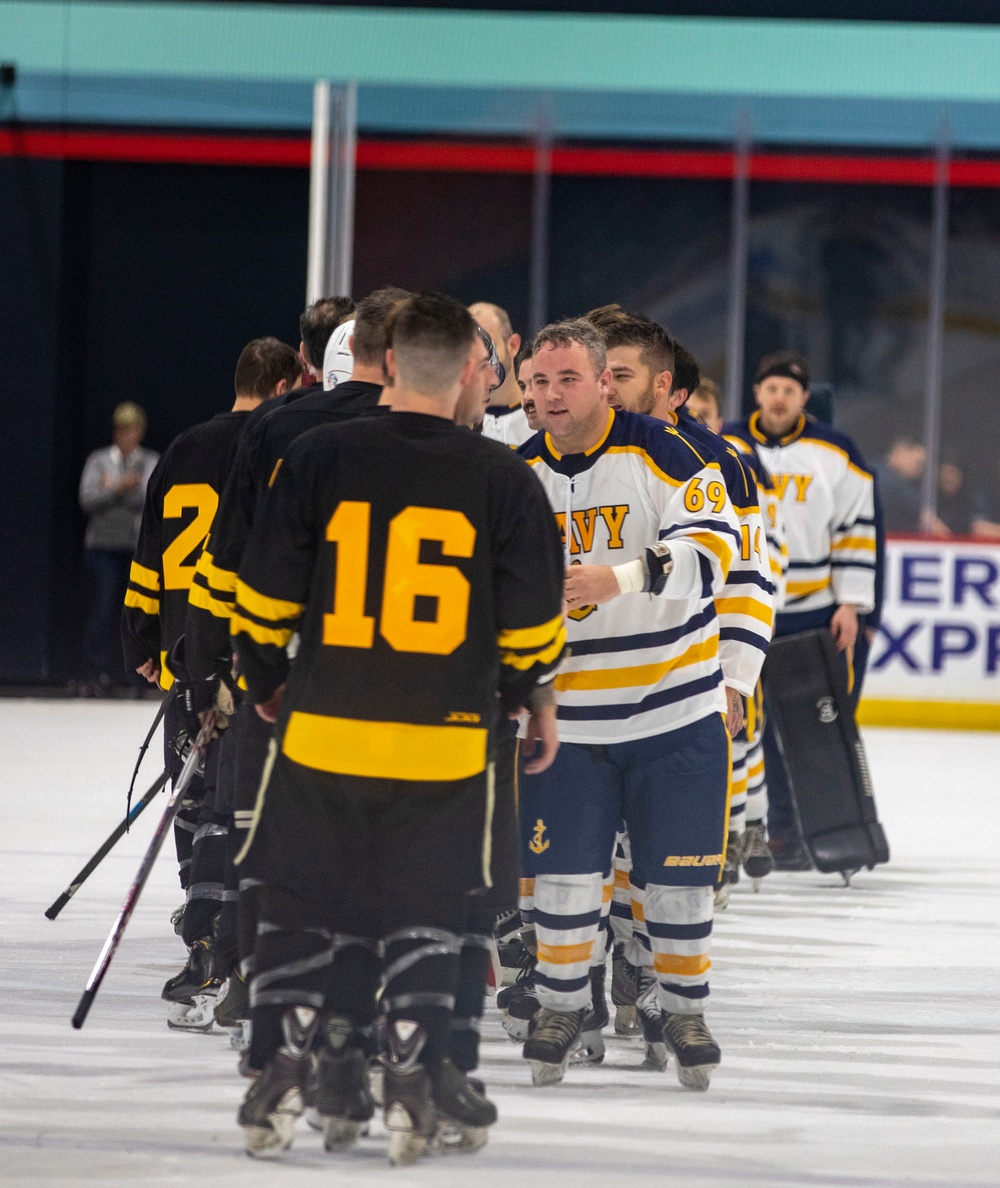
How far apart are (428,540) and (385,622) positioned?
0.43 ft

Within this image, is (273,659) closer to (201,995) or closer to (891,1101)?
(201,995)

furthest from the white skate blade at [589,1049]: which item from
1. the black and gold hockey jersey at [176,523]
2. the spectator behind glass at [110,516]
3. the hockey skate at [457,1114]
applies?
the spectator behind glass at [110,516]

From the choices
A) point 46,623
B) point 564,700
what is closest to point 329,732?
point 564,700

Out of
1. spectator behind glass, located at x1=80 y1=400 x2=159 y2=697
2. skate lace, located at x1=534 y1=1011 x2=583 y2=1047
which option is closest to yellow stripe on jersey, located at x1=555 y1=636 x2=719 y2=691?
skate lace, located at x1=534 y1=1011 x2=583 y2=1047

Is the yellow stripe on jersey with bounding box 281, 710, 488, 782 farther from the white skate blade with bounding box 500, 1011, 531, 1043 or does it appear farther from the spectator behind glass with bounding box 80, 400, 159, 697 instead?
the spectator behind glass with bounding box 80, 400, 159, 697

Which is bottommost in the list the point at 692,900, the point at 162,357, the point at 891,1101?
the point at 891,1101

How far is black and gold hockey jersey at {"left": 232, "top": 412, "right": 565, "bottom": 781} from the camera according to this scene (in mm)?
2473

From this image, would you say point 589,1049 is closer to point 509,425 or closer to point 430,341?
point 430,341

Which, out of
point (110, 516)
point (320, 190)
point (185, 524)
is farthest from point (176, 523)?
point (110, 516)

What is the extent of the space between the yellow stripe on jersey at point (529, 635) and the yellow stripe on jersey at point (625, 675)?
512 mm

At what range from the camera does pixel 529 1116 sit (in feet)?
9.29

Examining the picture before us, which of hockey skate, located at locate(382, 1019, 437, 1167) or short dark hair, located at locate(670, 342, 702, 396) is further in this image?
short dark hair, located at locate(670, 342, 702, 396)

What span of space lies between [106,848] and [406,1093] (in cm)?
144

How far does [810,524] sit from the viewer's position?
5.37 metres
